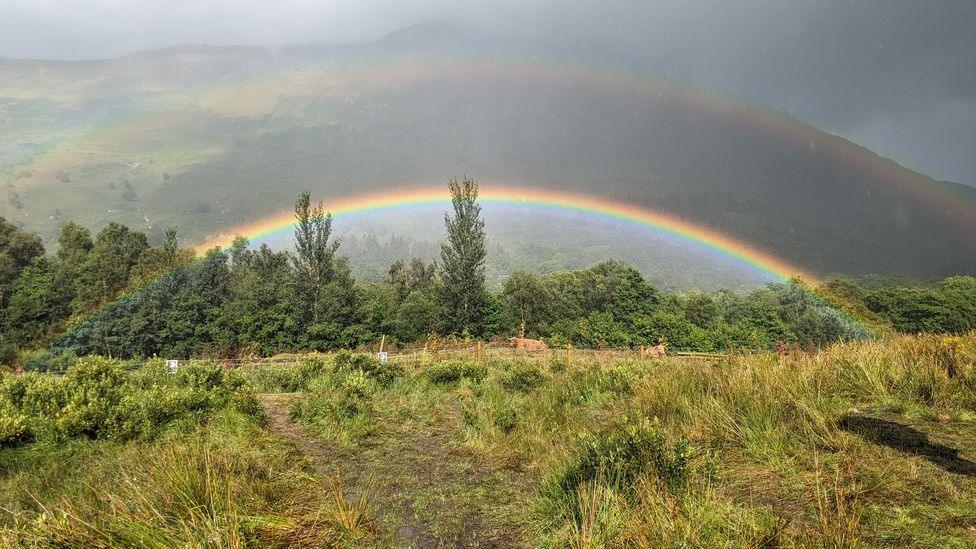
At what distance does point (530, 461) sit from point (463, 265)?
43.7 m

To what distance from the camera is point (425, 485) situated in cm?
518

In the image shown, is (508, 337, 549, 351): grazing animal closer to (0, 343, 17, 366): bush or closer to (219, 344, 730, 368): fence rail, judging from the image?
(219, 344, 730, 368): fence rail

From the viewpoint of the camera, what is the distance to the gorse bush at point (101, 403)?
21.3ft

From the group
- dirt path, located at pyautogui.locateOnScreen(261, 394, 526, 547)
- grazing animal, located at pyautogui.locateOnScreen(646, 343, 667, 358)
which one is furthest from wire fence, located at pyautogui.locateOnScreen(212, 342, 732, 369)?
dirt path, located at pyautogui.locateOnScreen(261, 394, 526, 547)

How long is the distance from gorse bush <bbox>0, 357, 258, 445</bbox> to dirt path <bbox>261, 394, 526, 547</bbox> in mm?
1388

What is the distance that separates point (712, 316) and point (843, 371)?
58.4m

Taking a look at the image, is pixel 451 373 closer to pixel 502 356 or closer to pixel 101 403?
pixel 101 403

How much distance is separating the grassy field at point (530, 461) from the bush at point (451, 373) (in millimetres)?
3811

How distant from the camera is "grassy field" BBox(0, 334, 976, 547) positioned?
3.16 meters

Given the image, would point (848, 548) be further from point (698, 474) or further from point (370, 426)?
point (370, 426)

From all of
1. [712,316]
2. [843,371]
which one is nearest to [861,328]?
[712,316]

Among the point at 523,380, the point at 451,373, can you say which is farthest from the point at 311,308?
the point at 523,380

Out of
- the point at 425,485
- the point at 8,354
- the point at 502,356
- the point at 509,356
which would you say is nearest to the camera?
the point at 425,485

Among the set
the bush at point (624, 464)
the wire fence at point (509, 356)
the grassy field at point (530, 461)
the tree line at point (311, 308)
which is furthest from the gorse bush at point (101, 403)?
the tree line at point (311, 308)
